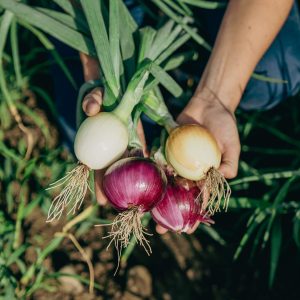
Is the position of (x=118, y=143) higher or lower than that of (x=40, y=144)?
higher

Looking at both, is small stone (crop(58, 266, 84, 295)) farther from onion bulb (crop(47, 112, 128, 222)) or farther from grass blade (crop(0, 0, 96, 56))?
grass blade (crop(0, 0, 96, 56))

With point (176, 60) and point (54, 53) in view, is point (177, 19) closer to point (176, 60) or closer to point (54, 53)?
point (176, 60)

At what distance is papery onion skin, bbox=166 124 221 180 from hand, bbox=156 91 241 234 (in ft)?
0.36

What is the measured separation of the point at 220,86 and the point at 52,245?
28.5 inches

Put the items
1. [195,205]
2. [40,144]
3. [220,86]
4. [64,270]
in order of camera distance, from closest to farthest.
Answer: [195,205] → [220,86] → [64,270] → [40,144]

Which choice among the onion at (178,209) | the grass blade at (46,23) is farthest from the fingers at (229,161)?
the grass blade at (46,23)

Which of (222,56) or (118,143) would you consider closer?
(118,143)

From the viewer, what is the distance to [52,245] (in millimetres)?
1447

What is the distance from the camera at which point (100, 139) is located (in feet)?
3.57

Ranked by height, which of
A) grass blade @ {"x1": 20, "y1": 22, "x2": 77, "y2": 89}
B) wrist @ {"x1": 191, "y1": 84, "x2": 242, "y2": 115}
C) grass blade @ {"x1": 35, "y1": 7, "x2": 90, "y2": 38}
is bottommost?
wrist @ {"x1": 191, "y1": 84, "x2": 242, "y2": 115}

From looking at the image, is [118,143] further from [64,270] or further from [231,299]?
[231,299]

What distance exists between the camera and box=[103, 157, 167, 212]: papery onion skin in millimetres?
1069

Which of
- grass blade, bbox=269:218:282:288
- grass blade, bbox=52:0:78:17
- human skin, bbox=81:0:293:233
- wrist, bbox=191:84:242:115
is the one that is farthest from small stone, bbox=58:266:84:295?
grass blade, bbox=52:0:78:17

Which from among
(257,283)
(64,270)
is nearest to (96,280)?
(64,270)
